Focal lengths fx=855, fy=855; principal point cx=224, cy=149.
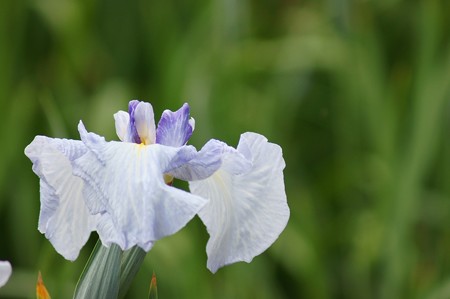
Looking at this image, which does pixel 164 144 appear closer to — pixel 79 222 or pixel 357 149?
pixel 79 222

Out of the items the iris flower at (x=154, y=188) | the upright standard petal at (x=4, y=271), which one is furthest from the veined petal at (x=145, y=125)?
the upright standard petal at (x=4, y=271)

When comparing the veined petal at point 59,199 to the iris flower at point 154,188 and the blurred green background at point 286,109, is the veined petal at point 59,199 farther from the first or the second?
the blurred green background at point 286,109

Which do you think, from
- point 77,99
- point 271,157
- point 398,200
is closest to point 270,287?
point 398,200

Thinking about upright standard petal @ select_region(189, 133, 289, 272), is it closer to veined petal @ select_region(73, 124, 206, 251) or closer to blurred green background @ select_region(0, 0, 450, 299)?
veined petal @ select_region(73, 124, 206, 251)

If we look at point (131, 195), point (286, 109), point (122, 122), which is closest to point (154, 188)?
point (131, 195)

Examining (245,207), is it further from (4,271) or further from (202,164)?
(4,271)

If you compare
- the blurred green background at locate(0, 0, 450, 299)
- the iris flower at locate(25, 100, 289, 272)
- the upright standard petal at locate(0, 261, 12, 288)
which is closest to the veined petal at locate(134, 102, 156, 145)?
the iris flower at locate(25, 100, 289, 272)
